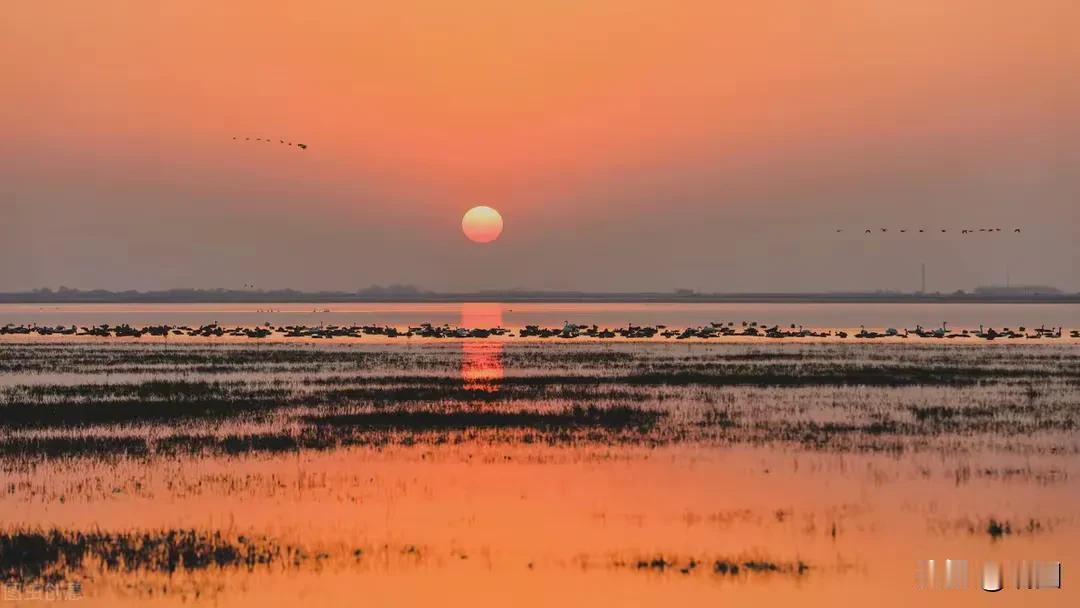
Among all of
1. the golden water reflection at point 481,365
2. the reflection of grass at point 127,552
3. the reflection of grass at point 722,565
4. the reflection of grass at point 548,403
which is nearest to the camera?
the reflection of grass at point 722,565

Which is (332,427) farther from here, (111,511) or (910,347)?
(910,347)

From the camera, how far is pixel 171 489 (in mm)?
22688

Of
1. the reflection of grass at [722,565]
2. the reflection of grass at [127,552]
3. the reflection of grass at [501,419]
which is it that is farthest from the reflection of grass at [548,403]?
the reflection of grass at [722,565]

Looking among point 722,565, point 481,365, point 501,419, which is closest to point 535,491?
point 722,565

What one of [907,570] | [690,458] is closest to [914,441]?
[690,458]

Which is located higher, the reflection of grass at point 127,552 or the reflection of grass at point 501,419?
the reflection of grass at point 501,419

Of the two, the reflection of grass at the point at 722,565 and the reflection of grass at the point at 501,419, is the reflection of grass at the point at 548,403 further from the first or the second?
the reflection of grass at the point at 722,565

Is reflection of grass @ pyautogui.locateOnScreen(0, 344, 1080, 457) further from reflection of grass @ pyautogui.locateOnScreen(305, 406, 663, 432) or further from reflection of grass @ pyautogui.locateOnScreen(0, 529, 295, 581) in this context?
reflection of grass @ pyautogui.locateOnScreen(0, 529, 295, 581)

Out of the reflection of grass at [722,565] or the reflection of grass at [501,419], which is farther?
the reflection of grass at [501,419]

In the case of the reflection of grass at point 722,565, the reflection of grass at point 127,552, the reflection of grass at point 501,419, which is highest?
the reflection of grass at point 501,419

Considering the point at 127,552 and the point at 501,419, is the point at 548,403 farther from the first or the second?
the point at 127,552

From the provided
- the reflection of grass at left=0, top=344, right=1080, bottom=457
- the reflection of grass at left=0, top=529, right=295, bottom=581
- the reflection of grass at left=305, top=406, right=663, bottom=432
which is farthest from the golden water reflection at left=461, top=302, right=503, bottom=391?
the reflection of grass at left=0, top=529, right=295, bottom=581

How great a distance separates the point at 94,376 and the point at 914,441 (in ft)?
107

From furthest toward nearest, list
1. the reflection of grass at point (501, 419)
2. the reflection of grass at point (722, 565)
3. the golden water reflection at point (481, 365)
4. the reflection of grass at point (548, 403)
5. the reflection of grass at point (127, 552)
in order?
the golden water reflection at point (481, 365)
the reflection of grass at point (501, 419)
the reflection of grass at point (548, 403)
the reflection of grass at point (127, 552)
the reflection of grass at point (722, 565)
